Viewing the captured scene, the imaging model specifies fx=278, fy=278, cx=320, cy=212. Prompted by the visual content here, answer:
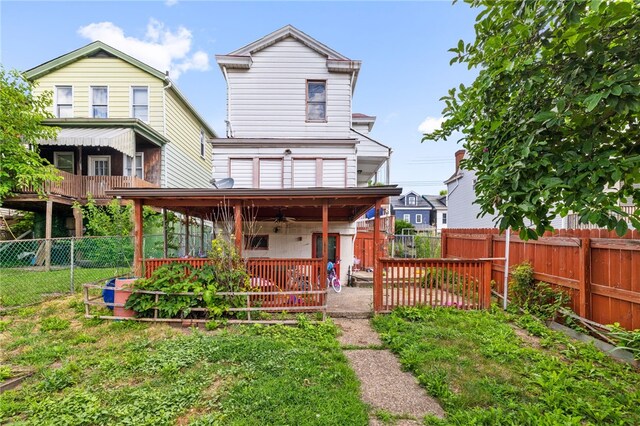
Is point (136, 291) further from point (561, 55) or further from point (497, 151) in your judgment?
point (561, 55)

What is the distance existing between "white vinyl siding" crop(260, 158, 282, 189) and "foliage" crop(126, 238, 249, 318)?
4.06 m

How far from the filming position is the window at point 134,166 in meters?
12.5

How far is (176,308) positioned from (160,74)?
12.6m

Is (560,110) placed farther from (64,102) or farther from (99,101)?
(64,102)

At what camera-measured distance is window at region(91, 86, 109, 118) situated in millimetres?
13383

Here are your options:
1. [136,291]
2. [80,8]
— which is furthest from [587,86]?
[80,8]

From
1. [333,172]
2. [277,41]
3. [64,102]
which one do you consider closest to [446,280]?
[333,172]

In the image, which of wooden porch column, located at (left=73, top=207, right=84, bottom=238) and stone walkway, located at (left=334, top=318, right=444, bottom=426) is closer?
stone walkway, located at (left=334, top=318, right=444, bottom=426)

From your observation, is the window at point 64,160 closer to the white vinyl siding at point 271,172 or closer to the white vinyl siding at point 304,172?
the white vinyl siding at point 271,172

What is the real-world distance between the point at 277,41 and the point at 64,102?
11349 millimetres

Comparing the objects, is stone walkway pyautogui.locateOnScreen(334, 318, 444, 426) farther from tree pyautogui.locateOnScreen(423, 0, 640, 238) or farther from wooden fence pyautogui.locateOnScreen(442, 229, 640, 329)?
wooden fence pyautogui.locateOnScreen(442, 229, 640, 329)

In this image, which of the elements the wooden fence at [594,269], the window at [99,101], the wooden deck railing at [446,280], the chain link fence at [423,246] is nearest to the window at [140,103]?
the window at [99,101]

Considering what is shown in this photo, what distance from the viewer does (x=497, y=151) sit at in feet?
9.14

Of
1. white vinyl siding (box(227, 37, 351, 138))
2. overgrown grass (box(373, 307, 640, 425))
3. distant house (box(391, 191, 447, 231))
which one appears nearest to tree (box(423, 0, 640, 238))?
overgrown grass (box(373, 307, 640, 425))
